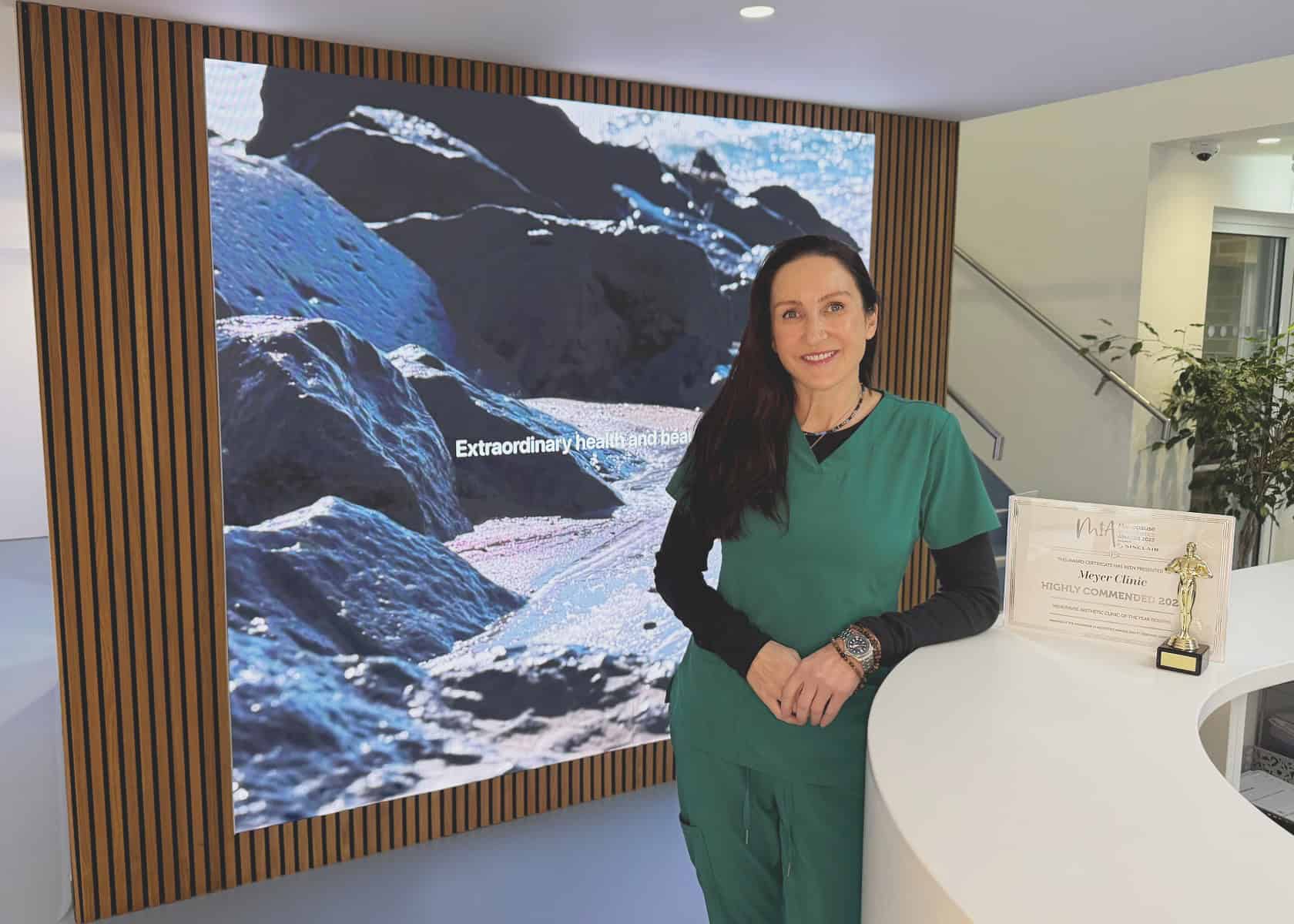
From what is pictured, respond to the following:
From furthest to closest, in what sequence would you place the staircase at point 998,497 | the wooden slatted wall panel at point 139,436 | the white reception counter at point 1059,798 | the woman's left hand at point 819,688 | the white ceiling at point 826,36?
the staircase at point 998,497, the wooden slatted wall panel at point 139,436, the white ceiling at point 826,36, the woman's left hand at point 819,688, the white reception counter at point 1059,798

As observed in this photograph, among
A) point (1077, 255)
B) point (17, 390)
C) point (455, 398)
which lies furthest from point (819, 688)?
point (17, 390)

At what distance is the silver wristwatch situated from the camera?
153cm

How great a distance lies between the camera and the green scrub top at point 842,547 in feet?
5.27

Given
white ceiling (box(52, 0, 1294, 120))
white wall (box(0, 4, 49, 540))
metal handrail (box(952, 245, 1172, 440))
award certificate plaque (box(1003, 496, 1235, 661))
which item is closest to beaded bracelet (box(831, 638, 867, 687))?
award certificate plaque (box(1003, 496, 1235, 661))

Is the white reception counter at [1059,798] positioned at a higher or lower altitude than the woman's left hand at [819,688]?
higher

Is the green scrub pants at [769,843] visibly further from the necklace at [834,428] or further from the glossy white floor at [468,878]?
the glossy white floor at [468,878]

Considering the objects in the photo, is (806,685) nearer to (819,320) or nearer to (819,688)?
(819,688)

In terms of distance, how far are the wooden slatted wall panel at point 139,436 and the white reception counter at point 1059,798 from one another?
2.24m

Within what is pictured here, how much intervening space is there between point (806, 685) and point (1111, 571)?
0.53m

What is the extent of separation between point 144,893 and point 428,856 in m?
0.82

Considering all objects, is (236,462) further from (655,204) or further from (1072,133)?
(1072,133)

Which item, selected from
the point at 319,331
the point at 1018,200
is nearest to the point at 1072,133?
the point at 1018,200

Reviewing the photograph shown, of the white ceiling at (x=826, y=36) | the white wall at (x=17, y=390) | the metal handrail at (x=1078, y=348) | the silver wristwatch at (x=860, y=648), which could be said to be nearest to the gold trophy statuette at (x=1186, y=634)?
the silver wristwatch at (x=860, y=648)

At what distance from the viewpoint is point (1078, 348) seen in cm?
541
